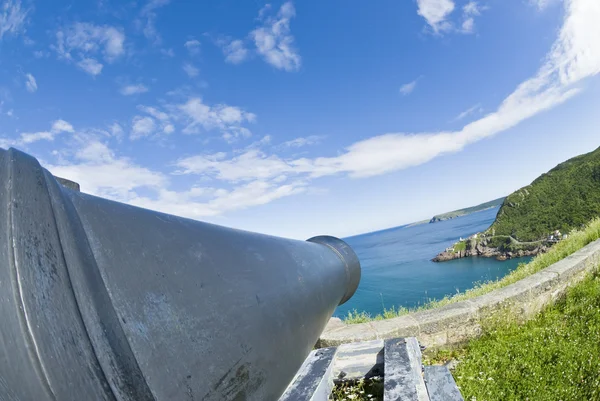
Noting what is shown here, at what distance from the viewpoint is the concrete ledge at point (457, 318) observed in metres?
3.47

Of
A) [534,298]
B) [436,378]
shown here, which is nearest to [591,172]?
[534,298]

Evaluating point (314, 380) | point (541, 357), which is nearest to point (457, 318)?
point (541, 357)

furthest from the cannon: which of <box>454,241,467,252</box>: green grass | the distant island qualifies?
<box>454,241,467,252</box>: green grass

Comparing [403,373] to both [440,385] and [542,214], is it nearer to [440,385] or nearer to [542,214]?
[440,385]

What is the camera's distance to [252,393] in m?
0.93

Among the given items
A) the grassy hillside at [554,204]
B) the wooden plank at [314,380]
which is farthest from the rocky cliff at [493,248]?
the wooden plank at [314,380]

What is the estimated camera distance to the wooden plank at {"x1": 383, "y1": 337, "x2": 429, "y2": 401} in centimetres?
169

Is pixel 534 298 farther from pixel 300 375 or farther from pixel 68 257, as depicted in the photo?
pixel 68 257

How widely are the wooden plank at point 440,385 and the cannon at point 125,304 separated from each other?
116 centimetres

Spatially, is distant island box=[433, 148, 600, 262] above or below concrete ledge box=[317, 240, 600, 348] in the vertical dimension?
below

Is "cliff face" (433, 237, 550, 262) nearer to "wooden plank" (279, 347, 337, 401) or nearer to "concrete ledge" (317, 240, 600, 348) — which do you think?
"concrete ledge" (317, 240, 600, 348)

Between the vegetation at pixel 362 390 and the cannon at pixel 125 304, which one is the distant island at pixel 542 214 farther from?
the cannon at pixel 125 304

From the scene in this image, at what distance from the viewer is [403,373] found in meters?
1.90

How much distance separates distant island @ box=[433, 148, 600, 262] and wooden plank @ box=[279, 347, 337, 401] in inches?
1641
